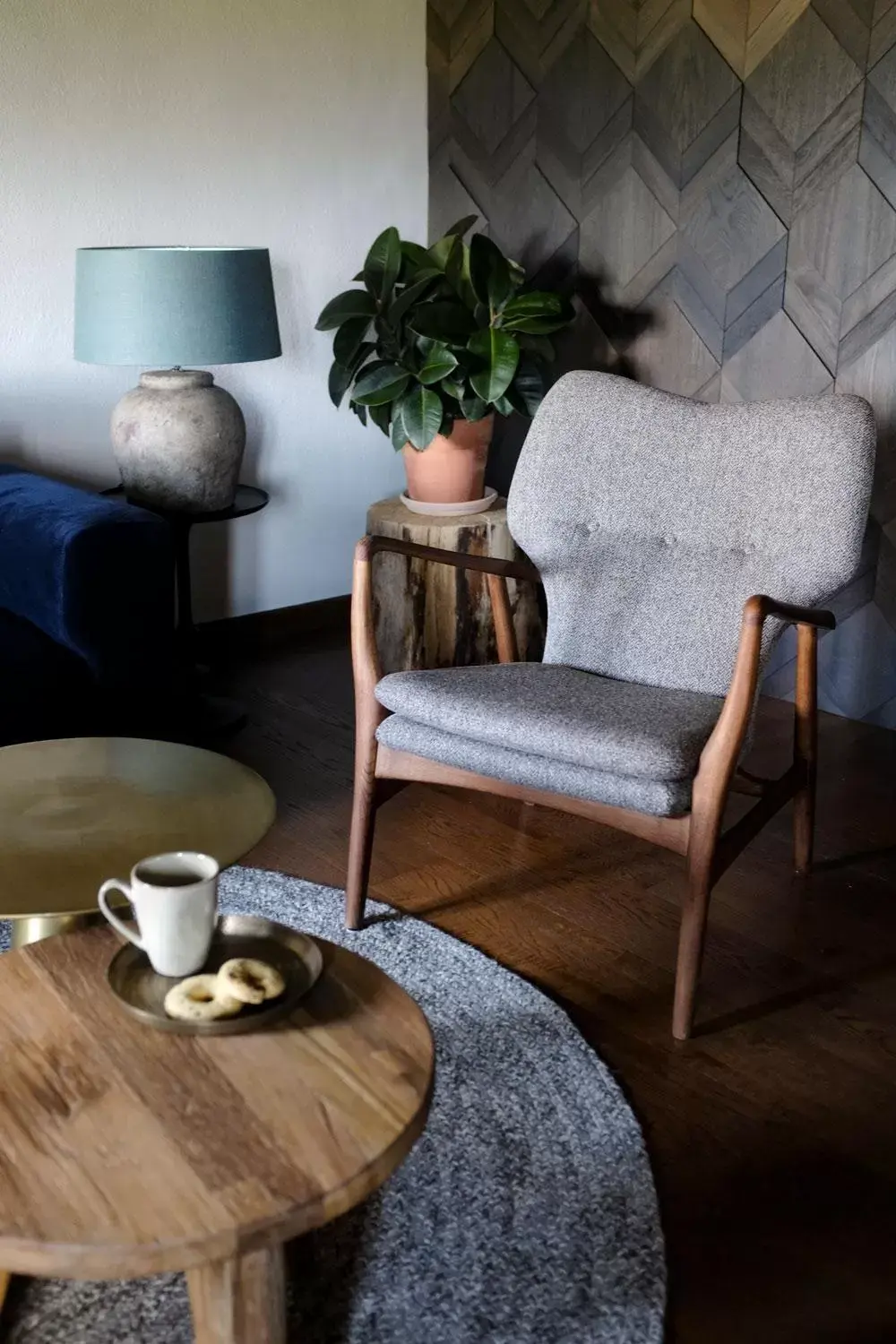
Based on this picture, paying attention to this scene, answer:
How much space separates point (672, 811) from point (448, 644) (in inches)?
45.2

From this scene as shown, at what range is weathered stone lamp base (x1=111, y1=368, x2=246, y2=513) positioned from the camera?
9.37ft

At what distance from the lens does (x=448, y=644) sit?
2.94 m

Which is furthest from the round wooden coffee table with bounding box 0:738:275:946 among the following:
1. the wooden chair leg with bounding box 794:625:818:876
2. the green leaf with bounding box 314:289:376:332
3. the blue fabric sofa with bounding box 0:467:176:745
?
the green leaf with bounding box 314:289:376:332

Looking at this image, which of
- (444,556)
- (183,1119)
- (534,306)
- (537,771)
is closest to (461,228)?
(534,306)

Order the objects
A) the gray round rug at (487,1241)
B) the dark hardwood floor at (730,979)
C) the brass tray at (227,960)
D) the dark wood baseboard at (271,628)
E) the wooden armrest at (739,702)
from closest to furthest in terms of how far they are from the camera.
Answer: the brass tray at (227,960) < the gray round rug at (487,1241) < the dark hardwood floor at (730,979) < the wooden armrest at (739,702) < the dark wood baseboard at (271,628)

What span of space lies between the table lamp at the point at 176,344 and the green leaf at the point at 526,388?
0.62 meters

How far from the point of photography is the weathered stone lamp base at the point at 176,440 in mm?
2857

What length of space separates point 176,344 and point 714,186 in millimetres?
1383

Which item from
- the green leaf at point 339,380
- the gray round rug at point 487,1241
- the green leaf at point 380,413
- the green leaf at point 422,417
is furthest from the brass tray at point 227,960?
the green leaf at point 339,380

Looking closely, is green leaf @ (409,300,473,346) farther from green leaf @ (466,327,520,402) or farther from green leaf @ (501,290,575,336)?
green leaf @ (501,290,575,336)

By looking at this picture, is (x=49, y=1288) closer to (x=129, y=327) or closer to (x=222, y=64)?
(x=129, y=327)

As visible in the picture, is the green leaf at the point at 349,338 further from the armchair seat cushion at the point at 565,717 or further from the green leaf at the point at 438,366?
the armchair seat cushion at the point at 565,717

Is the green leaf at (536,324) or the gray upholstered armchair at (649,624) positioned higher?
the green leaf at (536,324)

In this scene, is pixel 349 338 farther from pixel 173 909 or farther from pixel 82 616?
pixel 173 909
